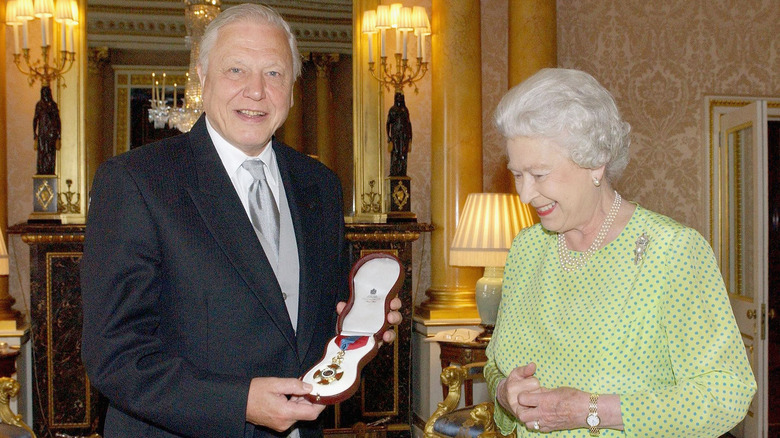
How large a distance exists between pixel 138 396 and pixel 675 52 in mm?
5401

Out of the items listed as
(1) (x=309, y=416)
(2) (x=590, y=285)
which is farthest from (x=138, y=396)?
(2) (x=590, y=285)

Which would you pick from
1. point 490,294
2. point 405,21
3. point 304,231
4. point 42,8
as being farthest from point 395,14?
point 304,231

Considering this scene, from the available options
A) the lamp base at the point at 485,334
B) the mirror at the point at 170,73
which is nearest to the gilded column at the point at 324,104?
the mirror at the point at 170,73

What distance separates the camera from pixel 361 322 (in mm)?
2023

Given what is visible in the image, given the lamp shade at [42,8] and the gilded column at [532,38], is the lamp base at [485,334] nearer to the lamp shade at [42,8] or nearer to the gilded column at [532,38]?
the gilded column at [532,38]

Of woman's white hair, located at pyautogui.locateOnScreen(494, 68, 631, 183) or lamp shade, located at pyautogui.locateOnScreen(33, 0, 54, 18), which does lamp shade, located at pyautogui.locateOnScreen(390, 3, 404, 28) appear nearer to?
lamp shade, located at pyautogui.locateOnScreen(33, 0, 54, 18)

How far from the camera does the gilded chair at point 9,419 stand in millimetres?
3521

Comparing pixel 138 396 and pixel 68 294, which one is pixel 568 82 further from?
pixel 68 294

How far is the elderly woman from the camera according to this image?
1.75 meters

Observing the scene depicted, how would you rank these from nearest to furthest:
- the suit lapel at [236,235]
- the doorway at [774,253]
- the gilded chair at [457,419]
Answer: the suit lapel at [236,235] → the gilded chair at [457,419] → the doorway at [774,253]

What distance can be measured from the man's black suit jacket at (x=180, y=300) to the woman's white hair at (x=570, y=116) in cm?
62

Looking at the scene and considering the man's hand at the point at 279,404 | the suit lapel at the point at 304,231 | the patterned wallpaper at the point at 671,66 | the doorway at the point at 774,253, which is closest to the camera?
the man's hand at the point at 279,404

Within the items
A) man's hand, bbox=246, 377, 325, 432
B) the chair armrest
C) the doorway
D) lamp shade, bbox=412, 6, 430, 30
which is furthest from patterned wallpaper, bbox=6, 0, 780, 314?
man's hand, bbox=246, 377, 325, 432

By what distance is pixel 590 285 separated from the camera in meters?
1.92
